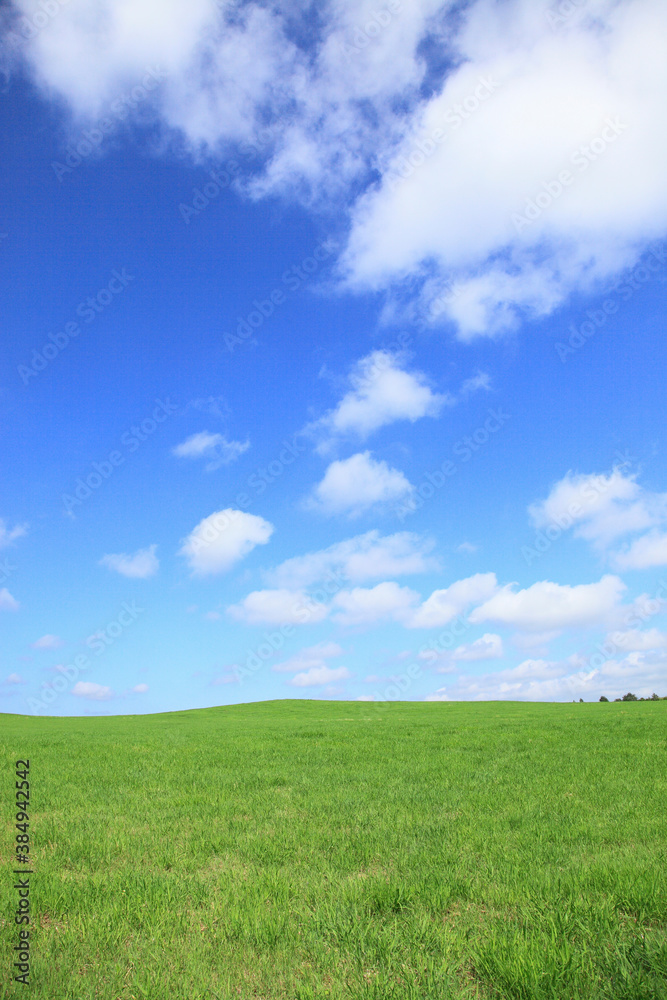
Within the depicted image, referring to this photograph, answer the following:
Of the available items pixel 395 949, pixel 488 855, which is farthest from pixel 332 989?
pixel 488 855

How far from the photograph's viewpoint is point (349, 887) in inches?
254

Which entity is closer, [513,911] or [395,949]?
[395,949]

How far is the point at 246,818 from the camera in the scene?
10.0 metres

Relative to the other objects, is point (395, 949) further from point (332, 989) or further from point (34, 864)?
point (34, 864)

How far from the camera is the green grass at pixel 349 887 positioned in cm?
482

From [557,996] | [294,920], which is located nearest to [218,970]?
[294,920]

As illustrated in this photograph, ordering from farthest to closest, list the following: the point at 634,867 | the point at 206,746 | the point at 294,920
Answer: the point at 206,746, the point at 634,867, the point at 294,920

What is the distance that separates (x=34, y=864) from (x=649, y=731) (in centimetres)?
2438

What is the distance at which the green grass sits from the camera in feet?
15.8

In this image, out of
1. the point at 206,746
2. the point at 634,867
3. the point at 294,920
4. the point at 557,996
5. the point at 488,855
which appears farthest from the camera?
the point at 206,746

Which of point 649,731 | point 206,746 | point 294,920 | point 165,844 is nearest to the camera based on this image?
point 294,920

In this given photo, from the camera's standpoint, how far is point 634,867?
6746mm

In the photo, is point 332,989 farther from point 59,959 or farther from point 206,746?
point 206,746

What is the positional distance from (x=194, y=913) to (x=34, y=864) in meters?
3.29
